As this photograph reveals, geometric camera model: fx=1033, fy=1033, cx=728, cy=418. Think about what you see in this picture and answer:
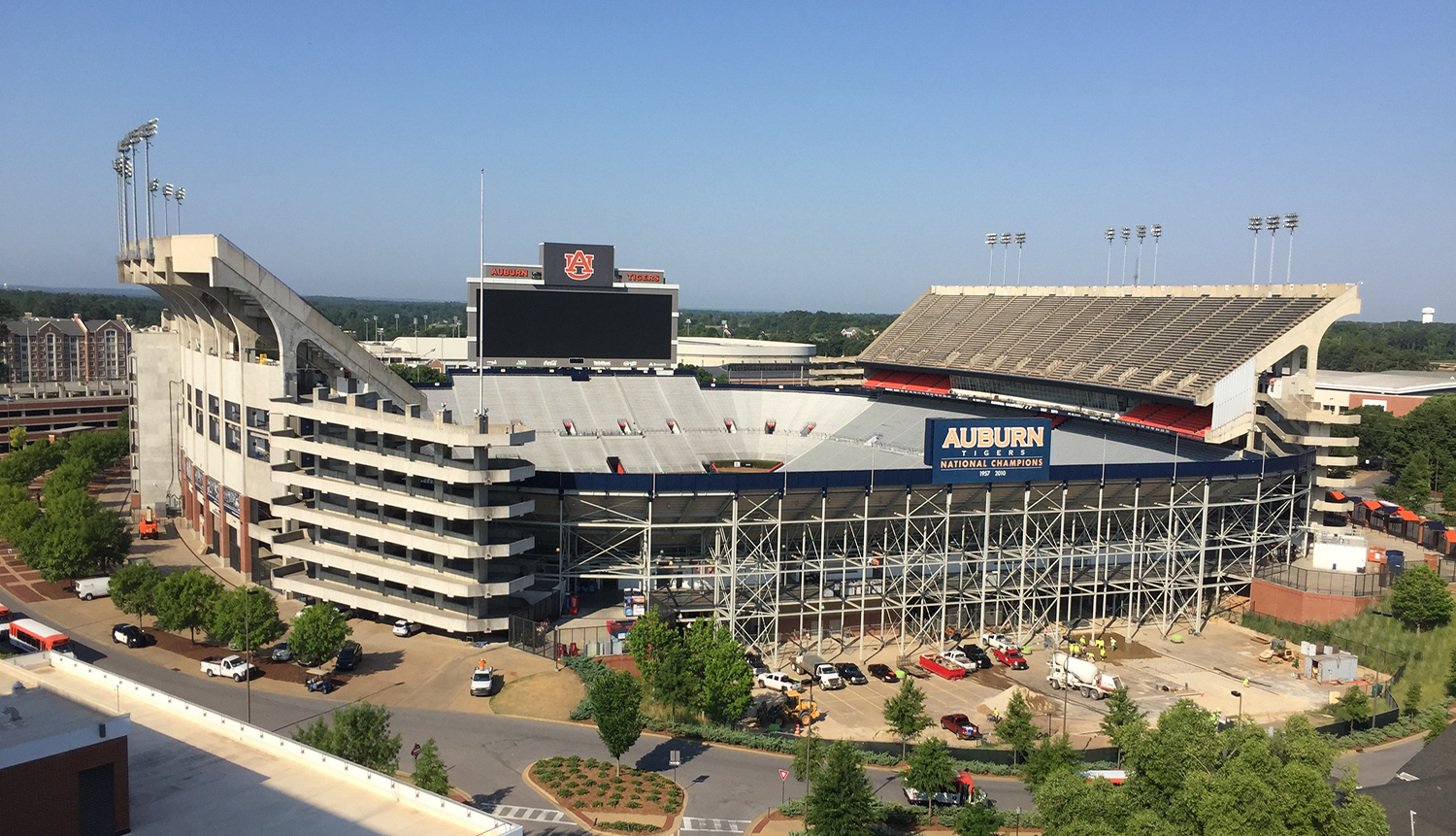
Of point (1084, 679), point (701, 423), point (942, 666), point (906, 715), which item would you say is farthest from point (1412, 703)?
point (701, 423)

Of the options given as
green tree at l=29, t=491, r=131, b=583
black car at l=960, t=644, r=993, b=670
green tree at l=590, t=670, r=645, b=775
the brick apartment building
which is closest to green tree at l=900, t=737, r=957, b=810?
green tree at l=590, t=670, r=645, b=775

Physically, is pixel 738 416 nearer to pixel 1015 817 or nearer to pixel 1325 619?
pixel 1325 619

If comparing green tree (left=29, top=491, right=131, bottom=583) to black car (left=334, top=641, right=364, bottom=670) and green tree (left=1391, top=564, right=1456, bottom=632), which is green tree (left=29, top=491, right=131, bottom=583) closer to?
black car (left=334, top=641, right=364, bottom=670)

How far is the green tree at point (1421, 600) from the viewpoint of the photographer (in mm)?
60594

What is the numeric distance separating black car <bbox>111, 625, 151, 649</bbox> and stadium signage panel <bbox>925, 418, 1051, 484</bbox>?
4455cm

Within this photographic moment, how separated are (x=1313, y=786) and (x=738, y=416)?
7844 centimetres

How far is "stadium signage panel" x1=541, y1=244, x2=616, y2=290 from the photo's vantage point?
93625 mm

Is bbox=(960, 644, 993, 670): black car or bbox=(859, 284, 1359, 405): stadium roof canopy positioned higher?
bbox=(859, 284, 1359, 405): stadium roof canopy

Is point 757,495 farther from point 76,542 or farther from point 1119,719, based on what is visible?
point 76,542

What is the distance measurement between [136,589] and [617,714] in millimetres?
34519

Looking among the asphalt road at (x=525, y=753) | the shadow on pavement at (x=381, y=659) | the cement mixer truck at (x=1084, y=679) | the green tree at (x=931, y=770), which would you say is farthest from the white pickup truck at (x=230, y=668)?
the cement mixer truck at (x=1084, y=679)

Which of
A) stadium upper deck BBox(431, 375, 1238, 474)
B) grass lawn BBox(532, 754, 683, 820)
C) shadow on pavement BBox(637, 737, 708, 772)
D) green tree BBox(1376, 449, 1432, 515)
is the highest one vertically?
stadium upper deck BBox(431, 375, 1238, 474)

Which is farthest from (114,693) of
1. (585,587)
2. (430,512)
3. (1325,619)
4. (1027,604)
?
(1325,619)

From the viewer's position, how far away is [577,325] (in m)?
95.6
